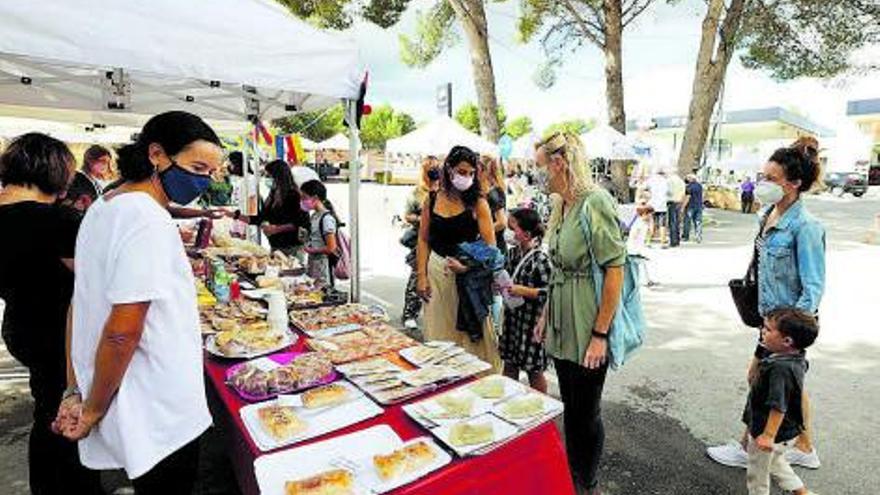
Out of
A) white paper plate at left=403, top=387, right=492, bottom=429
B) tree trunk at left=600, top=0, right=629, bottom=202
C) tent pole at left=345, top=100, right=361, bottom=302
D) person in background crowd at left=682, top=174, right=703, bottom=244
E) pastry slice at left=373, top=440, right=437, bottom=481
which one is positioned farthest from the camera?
tree trunk at left=600, top=0, right=629, bottom=202

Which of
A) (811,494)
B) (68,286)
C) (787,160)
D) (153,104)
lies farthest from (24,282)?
(153,104)

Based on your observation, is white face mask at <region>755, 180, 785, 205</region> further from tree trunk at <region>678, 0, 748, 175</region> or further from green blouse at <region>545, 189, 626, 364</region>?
tree trunk at <region>678, 0, 748, 175</region>

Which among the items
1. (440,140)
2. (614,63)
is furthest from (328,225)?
(614,63)

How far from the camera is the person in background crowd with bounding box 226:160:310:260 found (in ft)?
15.5

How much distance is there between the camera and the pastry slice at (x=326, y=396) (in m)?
1.77

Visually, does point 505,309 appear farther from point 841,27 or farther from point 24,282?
point 841,27

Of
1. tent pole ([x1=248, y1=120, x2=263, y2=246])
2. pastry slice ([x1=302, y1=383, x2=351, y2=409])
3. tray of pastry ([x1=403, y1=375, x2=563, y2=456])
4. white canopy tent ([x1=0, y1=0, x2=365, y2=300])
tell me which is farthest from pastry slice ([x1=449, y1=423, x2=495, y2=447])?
tent pole ([x1=248, y1=120, x2=263, y2=246])

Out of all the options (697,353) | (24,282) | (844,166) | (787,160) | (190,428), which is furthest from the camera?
(844,166)

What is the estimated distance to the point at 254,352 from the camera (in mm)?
2232

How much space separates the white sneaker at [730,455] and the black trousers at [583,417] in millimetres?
1041

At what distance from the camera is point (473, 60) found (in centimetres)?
1068

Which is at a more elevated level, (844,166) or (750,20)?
(750,20)

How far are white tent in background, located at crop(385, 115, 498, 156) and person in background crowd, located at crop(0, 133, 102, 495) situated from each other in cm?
875

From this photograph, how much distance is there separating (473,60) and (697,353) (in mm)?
7864
